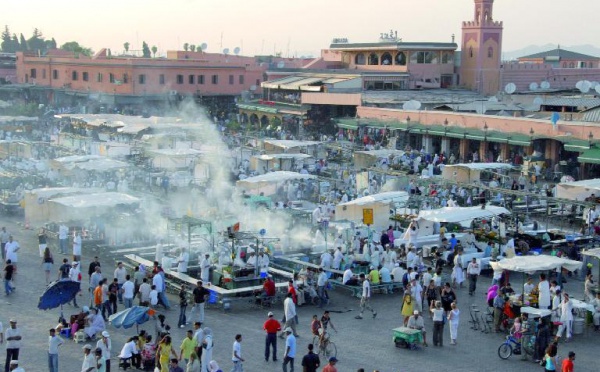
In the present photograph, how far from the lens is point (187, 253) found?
21.5 meters

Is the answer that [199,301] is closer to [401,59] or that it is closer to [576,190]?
[576,190]

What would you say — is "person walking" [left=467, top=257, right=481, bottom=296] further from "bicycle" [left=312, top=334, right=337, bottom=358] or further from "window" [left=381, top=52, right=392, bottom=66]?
"window" [left=381, top=52, right=392, bottom=66]

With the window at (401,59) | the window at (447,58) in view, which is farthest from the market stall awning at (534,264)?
the window at (447,58)

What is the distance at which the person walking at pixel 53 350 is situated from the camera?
47.9 feet

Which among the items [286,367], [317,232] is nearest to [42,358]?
[286,367]

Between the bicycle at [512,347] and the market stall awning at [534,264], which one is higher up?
the market stall awning at [534,264]

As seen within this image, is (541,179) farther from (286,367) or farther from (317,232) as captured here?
(286,367)

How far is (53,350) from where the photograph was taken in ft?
48.1

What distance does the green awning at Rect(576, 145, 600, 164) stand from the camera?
3425 cm

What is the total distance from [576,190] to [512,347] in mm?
13741

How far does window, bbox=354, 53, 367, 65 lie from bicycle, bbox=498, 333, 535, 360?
172 ft

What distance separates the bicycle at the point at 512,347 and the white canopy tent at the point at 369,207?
10.5 meters

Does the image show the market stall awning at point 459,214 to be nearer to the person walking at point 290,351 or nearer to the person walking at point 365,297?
the person walking at point 365,297

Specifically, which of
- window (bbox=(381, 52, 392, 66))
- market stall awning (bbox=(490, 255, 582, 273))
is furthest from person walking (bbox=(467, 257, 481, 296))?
window (bbox=(381, 52, 392, 66))
